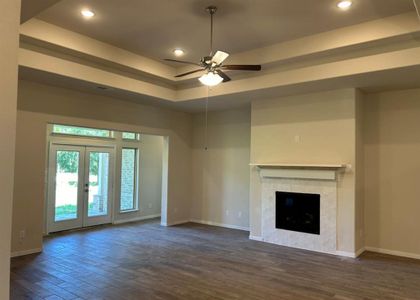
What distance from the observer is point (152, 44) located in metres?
5.20

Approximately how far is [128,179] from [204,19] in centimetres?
562

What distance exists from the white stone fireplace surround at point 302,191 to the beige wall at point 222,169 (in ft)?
3.97

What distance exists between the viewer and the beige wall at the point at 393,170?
A: 18.0 ft

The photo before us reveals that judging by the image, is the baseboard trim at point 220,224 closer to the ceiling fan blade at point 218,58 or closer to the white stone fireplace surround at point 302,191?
the white stone fireplace surround at point 302,191

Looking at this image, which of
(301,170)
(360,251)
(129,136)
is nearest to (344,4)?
(301,170)

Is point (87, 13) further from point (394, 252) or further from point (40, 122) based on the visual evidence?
point (394, 252)

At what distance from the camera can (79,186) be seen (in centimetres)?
762

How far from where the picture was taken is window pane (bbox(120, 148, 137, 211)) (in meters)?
8.58

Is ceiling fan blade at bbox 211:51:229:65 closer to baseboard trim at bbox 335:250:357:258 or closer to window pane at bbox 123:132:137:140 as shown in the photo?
baseboard trim at bbox 335:250:357:258

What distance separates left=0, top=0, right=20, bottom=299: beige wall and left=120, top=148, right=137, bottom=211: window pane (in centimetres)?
726

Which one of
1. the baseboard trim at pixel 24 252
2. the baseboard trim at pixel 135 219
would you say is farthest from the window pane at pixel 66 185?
the baseboard trim at pixel 24 252

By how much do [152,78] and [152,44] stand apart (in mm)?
1156

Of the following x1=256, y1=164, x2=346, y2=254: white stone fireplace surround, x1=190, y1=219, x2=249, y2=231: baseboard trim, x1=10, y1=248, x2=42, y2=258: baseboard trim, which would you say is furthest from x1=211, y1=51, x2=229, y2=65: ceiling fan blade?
x1=190, y1=219, x2=249, y2=231: baseboard trim

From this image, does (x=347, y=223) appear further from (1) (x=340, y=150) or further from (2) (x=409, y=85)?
(2) (x=409, y=85)
